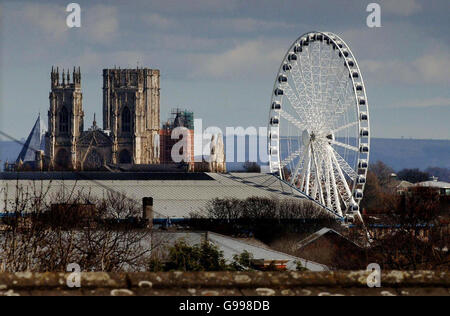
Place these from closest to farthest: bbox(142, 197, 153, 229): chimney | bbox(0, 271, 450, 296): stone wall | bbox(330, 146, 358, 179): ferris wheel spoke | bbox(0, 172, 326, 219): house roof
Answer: bbox(0, 271, 450, 296): stone wall → bbox(142, 197, 153, 229): chimney → bbox(330, 146, 358, 179): ferris wheel spoke → bbox(0, 172, 326, 219): house roof

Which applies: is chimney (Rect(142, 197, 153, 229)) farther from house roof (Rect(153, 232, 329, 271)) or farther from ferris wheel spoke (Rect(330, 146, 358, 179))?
ferris wheel spoke (Rect(330, 146, 358, 179))

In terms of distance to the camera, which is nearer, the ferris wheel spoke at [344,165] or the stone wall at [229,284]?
the stone wall at [229,284]

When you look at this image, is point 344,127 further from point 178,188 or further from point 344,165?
point 178,188

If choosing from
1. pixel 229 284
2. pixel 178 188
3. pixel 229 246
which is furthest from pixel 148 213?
pixel 229 284

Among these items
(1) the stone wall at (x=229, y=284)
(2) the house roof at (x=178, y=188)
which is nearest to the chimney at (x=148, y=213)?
(2) the house roof at (x=178, y=188)

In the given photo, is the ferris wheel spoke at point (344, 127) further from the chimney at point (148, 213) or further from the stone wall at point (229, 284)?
the stone wall at point (229, 284)

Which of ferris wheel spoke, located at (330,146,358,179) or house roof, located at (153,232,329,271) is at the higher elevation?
ferris wheel spoke, located at (330,146,358,179)

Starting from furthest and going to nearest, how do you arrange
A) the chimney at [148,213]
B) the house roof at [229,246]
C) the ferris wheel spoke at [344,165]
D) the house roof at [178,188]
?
the house roof at [178,188]
the ferris wheel spoke at [344,165]
the chimney at [148,213]
the house roof at [229,246]

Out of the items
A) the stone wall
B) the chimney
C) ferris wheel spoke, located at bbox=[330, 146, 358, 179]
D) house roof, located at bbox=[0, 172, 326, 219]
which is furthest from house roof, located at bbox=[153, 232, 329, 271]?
house roof, located at bbox=[0, 172, 326, 219]

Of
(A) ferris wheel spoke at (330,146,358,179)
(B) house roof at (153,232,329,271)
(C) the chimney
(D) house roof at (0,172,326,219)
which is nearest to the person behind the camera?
(B) house roof at (153,232,329,271)

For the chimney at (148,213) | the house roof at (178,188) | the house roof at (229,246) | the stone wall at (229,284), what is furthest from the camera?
the house roof at (178,188)

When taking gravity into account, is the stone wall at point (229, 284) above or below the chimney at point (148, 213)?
above
